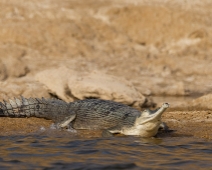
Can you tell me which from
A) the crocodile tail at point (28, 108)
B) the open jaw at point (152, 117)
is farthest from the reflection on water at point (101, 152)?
the crocodile tail at point (28, 108)

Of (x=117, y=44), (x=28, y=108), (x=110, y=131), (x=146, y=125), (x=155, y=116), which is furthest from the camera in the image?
(x=117, y=44)

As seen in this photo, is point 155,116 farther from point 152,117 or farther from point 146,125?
point 146,125

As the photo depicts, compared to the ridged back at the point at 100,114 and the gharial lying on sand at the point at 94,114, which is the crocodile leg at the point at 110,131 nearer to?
the gharial lying on sand at the point at 94,114

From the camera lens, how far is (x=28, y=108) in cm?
1025

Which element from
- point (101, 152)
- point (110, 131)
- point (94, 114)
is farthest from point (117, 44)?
point (101, 152)

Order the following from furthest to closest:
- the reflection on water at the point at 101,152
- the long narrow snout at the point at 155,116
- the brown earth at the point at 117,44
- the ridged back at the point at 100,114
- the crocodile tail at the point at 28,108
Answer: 1. the brown earth at the point at 117,44
2. the crocodile tail at the point at 28,108
3. the ridged back at the point at 100,114
4. the long narrow snout at the point at 155,116
5. the reflection on water at the point at 101,152

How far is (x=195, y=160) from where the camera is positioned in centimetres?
691

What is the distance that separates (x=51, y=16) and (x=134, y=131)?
25.1ft

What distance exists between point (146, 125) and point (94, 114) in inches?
50.4

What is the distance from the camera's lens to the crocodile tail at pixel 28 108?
10.2m

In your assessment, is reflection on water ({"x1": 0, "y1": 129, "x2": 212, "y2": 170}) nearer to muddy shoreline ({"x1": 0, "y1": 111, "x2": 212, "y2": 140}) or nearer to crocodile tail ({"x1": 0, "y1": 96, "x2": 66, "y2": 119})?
muddy shoreline ({"x1": 0, "y1": 111, "x2": 212, "y2": 140})

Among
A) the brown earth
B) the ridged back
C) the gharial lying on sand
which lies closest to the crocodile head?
the gharial lying on sand

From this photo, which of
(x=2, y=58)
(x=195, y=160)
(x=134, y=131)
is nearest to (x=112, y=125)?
(x=134, y=131)

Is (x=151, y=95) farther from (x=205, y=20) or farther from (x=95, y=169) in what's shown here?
(x=95, y=169)
